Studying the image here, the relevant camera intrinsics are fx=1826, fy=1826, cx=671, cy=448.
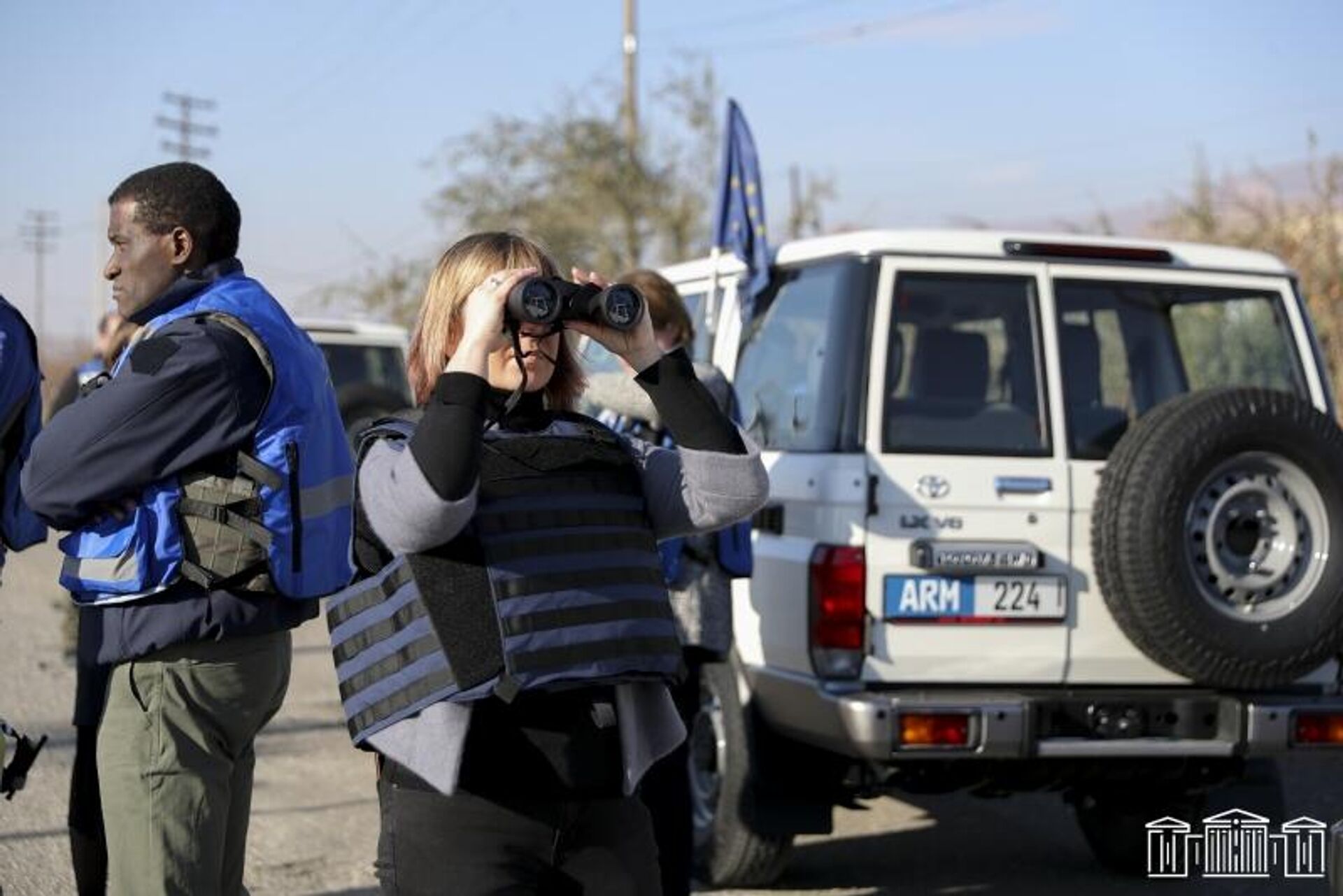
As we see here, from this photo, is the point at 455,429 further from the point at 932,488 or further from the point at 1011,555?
the point at 1011,555

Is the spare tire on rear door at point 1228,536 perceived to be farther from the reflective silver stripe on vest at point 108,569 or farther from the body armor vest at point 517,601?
the reflective silver stripe on vest at point 108,569

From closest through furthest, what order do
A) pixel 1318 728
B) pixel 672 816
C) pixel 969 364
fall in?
pixel 672 816 → pixel 1318 728 → pixel 969 364

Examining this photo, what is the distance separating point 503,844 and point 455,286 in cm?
90

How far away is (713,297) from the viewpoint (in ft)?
21.9

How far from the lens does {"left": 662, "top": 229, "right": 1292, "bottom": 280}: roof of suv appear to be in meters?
5.57

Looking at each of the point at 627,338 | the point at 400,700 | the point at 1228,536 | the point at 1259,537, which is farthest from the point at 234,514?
the point at 1259,537

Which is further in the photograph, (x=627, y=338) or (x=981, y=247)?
(x=981, y=247)

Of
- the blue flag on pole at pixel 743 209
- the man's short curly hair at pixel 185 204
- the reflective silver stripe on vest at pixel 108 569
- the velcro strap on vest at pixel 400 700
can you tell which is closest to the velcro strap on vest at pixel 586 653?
the velcro strap on vest at pixel 400 700

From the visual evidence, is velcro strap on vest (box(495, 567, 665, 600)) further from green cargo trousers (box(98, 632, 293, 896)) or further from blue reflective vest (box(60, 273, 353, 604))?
green cargo trousers (box(98, 632, 293, 896))

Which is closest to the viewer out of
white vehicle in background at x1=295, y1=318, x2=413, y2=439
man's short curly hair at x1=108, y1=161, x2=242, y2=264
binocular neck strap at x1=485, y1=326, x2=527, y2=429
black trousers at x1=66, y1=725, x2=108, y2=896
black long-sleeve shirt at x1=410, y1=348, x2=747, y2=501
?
black long-sleeve shirt at x1=410, y1=348, x2=747, y2=501

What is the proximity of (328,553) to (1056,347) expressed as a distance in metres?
2.79

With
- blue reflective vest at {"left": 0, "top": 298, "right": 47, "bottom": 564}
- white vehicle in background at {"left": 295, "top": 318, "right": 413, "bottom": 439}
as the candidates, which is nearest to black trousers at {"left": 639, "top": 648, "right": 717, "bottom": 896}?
blue reflective vest at {"left": 0, "top": 298, "right": 47, "bottom": 564}
